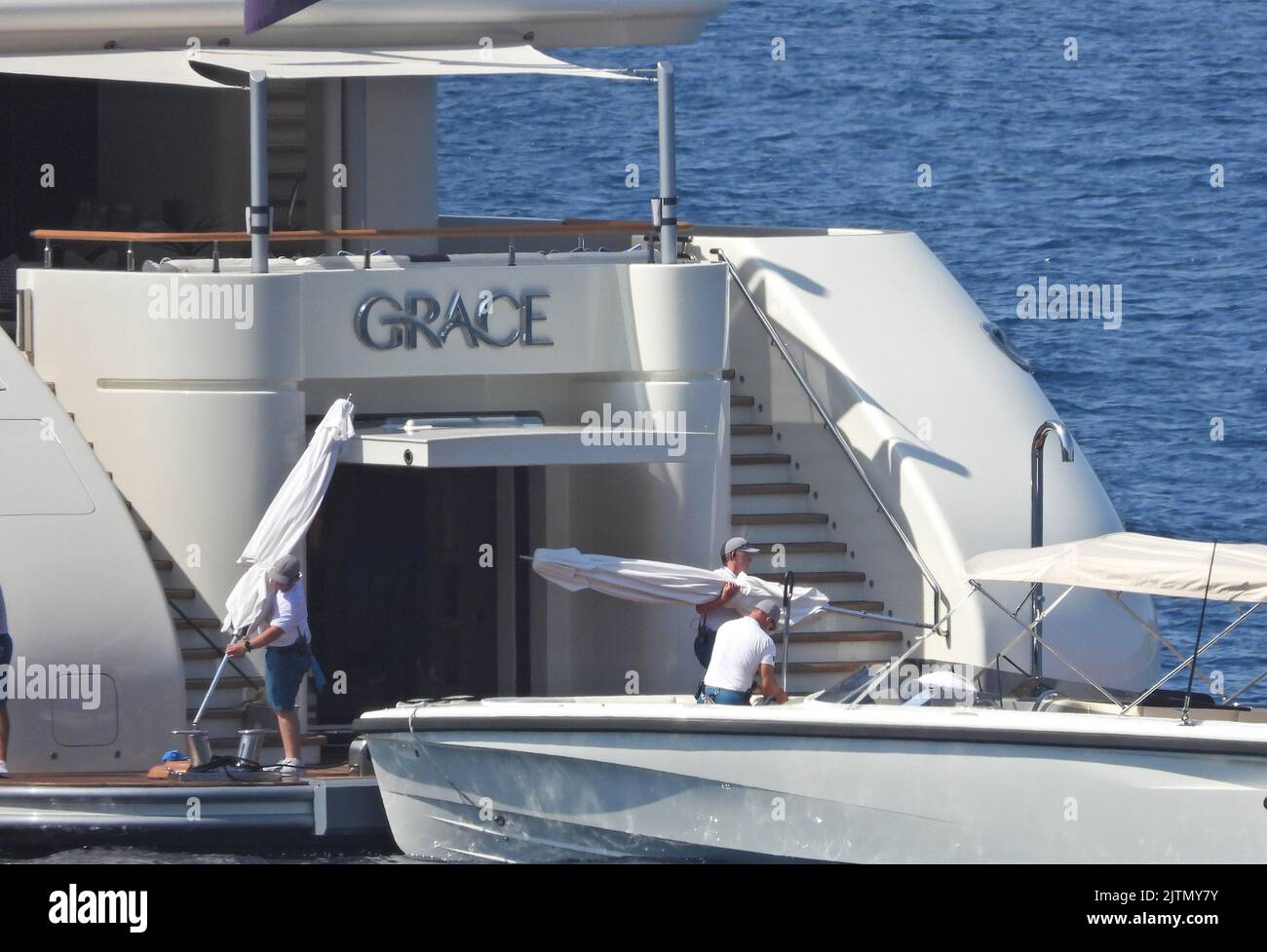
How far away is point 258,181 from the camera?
14375 mm

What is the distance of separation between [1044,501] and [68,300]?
6.00 meters

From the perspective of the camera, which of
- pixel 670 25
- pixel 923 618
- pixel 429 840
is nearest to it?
pixel 429 840

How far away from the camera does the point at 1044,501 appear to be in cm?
1554

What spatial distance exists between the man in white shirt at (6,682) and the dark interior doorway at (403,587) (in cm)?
235

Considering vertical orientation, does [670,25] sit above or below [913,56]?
below

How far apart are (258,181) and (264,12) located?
1.48 meters

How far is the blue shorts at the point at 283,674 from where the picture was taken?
1380cm

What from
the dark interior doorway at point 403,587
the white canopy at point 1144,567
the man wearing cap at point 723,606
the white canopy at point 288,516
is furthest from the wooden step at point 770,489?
the white canopy at point 1144,567

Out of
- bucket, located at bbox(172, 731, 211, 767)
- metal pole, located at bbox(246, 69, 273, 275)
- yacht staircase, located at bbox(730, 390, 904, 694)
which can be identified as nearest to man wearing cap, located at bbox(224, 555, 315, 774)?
bucket, located at bbox(172, 731, 211, 767)

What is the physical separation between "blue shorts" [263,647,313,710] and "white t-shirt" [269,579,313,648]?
65mm

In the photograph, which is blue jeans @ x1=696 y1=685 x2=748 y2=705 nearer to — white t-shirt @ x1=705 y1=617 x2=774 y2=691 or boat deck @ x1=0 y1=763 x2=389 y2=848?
white t-shirt @ x1=705 y1=617 x2=774 y2=691
